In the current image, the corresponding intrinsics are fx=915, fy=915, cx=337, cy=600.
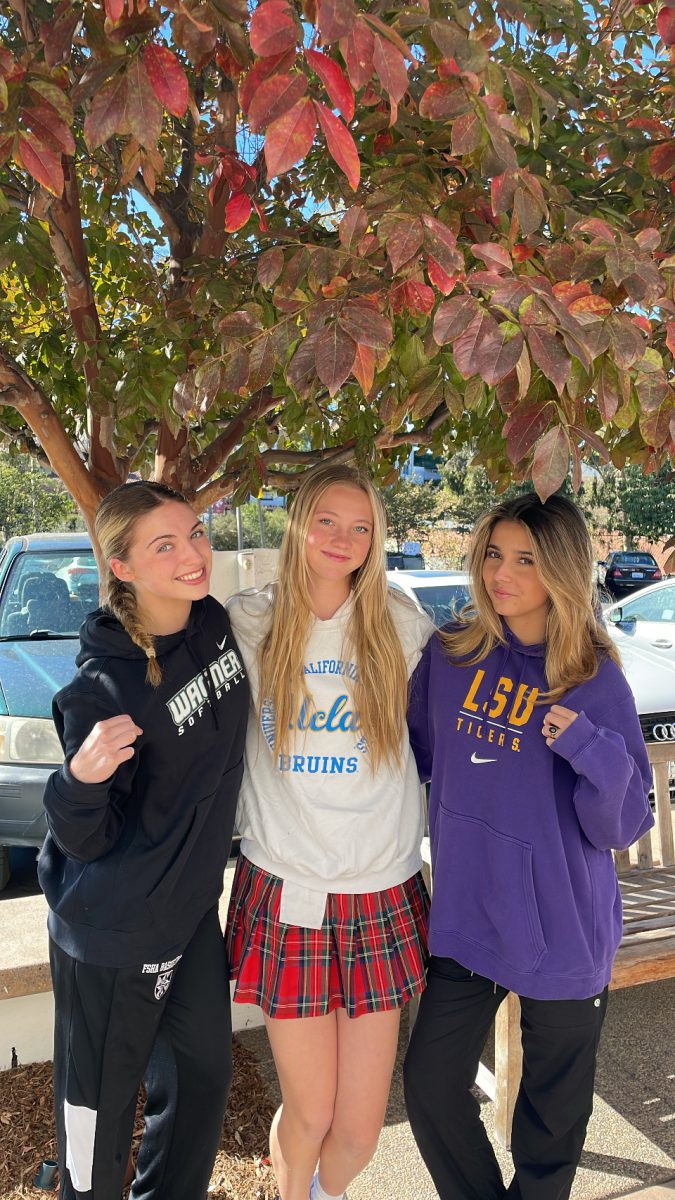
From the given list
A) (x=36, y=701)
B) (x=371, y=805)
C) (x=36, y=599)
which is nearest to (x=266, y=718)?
(x=371, y=805)

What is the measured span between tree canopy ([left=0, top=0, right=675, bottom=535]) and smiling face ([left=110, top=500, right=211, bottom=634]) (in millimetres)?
251

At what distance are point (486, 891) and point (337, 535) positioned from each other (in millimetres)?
963

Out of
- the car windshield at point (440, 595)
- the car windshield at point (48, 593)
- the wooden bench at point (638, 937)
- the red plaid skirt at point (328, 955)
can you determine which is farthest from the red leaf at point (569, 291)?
the car windshield at point (440, 595)

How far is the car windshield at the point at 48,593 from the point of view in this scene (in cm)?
608

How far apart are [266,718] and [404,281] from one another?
1.19 meters

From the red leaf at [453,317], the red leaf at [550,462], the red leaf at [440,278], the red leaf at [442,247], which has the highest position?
the red leaf at [442,247]

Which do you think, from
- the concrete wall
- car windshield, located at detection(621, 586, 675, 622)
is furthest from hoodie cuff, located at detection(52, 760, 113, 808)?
car windshield, located at detection(621, 586, 675, 622)

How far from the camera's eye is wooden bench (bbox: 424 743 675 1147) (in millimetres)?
2887

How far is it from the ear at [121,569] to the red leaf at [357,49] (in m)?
1.35

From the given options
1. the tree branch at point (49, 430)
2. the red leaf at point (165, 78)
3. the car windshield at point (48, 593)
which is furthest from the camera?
the car windshield at point (48, 593)

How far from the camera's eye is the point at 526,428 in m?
1.43

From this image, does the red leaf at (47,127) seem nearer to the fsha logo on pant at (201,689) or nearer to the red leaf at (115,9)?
the red leaf at (115,9)

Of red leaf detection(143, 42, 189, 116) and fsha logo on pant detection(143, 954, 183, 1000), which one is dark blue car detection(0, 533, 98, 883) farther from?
red leaf detection(143, 42, 189, 116)

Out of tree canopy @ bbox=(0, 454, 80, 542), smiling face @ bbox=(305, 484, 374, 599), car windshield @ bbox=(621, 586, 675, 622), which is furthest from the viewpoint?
tree canopy @ bbox=(0, 454, 80, 542)
